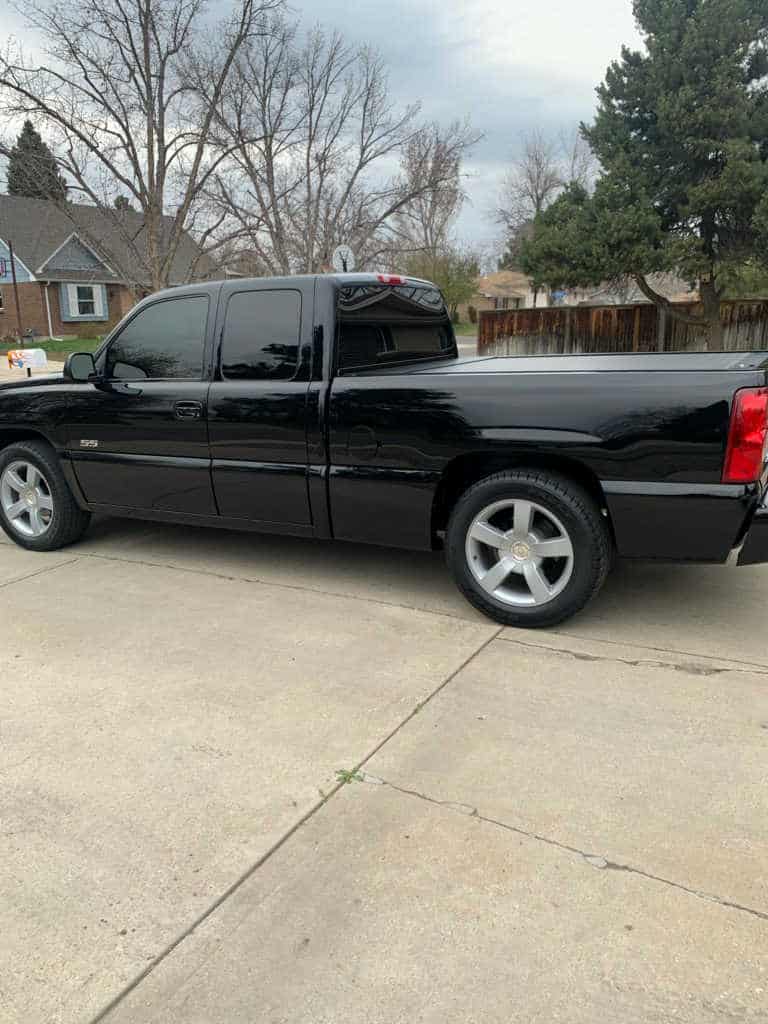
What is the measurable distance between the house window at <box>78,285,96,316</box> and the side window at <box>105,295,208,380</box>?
31949mm

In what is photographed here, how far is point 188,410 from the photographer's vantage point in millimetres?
4820

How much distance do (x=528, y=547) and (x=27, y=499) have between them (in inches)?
149

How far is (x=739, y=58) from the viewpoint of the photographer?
16.4m

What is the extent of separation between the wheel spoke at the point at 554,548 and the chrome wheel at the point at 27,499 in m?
3.60

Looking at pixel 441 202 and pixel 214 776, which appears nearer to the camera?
pixel 214 776

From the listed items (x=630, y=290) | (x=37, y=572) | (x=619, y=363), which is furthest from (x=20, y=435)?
(x=630, y=290)

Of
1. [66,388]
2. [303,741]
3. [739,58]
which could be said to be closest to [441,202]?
[739,58]

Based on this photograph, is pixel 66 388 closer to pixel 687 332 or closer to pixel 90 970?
pixel 90 970

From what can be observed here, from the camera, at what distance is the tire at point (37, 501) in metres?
5.54

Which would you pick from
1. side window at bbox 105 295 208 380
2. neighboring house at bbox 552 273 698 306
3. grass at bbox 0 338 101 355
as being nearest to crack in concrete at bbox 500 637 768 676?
side window at bbox 105 295 208 380

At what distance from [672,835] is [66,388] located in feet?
15.3

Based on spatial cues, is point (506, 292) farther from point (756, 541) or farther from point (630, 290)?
point (756, 541)

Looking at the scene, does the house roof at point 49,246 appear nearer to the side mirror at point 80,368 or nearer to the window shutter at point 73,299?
the window shutter at point 73,299

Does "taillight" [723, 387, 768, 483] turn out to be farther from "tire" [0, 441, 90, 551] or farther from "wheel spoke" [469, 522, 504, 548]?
"tire" [0, 441, 90, 551]
